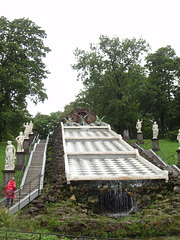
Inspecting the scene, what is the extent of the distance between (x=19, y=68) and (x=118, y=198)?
2270 cm

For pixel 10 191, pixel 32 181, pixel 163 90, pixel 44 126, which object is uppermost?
pixel 163 90

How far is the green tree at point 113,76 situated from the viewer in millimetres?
35375

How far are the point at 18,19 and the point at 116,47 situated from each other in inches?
508

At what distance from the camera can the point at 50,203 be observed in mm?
13148

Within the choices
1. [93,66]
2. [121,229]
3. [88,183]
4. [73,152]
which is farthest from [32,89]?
[121,229]

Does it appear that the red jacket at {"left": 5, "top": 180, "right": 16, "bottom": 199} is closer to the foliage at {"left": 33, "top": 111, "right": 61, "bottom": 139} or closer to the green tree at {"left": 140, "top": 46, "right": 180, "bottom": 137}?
the green tree at {"left": 140, "top": 46, "right": 180, "bottom": 137}

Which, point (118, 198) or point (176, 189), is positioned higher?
point (176, 189)

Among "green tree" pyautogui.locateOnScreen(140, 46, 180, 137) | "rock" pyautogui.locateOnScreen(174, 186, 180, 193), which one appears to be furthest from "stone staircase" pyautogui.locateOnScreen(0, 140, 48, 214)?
"green tree" pyautogui.locateOnScreen(140, 46, 180, 137)

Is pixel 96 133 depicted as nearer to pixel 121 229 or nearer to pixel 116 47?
pixel 116 47

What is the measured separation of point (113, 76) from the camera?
120 ft

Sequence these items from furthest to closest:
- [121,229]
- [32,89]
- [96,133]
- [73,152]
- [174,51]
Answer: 1. [174,51]
2. [32,89]
3. [96,133]
4. [73,152]
5. [121,229]

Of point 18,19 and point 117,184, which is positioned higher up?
point 18,19

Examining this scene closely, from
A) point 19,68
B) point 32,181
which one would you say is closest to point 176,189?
point 32,181

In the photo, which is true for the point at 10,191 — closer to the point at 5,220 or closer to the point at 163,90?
the point at 5,220
